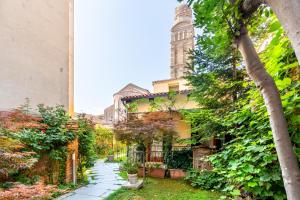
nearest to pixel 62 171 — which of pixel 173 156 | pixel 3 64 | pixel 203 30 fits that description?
pixel 3 64

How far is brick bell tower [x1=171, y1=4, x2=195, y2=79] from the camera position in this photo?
114 ft

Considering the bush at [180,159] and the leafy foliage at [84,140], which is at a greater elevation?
the leafy foliage at [84,140]

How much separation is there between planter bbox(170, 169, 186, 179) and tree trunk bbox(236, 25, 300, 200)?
328 inches

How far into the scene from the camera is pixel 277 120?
5.34 feet

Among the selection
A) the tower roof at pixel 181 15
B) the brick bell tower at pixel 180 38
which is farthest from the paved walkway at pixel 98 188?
the tower roof at pixel 181 15

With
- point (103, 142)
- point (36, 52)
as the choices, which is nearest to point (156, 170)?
point (36, 52)

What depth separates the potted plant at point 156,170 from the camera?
386 inches

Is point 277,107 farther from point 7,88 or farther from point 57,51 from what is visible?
point 57,51

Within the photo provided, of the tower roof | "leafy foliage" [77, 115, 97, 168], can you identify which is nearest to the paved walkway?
"leafy foliage" [77, 115, 97, 168]

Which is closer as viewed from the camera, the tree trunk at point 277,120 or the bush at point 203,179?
the tree trunk at point 277,120

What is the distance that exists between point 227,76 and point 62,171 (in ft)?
23.3

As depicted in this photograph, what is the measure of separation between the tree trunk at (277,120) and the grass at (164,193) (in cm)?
541

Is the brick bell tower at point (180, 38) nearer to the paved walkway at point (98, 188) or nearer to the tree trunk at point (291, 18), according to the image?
the paved walkway at point (98, 188)

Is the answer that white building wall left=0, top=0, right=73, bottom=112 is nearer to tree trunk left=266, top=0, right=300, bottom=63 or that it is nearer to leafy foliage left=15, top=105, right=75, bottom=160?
leafy foliage left=15, top=105, right=75, bottom=160
